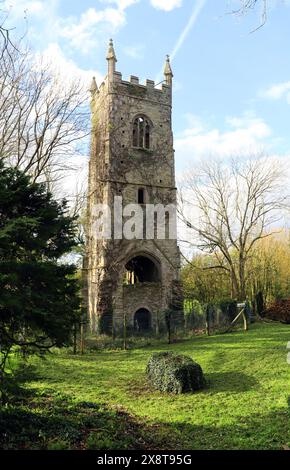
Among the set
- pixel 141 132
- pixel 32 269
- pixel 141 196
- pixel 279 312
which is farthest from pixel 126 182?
pixel 32 269

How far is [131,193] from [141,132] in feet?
14.1

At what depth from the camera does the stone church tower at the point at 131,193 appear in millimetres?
21922

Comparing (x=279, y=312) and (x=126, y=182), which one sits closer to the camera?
(x=279, y=312)

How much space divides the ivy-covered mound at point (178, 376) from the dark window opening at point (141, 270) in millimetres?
13693

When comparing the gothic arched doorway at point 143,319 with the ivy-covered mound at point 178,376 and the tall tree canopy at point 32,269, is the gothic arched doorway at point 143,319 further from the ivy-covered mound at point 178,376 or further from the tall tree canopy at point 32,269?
the tall tree canopy at point 32,269

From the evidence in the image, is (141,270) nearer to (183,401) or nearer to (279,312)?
(279,312)

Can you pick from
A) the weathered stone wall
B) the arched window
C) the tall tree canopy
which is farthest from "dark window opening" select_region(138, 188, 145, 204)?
the tall tree canopy

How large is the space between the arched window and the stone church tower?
0.06m

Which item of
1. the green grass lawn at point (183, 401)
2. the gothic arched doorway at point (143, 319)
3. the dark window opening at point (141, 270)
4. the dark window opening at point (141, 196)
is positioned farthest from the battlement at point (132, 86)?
the green grass lawn at point (183, 401)

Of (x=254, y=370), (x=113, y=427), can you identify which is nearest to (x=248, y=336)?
(x=254, y=370)

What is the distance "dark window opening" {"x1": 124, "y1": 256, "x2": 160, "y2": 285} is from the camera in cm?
2402

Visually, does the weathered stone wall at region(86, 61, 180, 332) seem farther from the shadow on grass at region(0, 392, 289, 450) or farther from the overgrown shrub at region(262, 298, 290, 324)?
the shadow on grass at region(0, 392, 289, 450)

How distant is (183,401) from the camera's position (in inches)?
327

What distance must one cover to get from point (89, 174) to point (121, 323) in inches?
406
